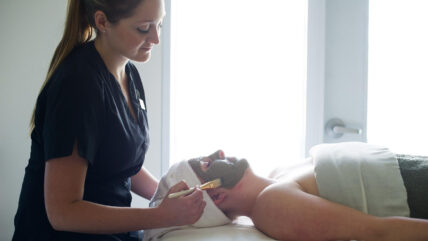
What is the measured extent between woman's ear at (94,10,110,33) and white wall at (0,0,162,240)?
67 cm

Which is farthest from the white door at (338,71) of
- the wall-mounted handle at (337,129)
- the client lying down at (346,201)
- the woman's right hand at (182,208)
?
the woman's right hand at (182,208)

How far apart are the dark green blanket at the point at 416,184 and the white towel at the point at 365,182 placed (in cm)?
2

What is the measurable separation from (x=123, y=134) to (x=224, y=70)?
2.80ft

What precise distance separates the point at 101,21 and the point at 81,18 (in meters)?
0.10

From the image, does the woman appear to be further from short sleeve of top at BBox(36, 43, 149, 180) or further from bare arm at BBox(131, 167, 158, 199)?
bare arm at BBox(131, 167, 158, 199)

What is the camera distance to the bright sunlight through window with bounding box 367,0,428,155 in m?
1.64

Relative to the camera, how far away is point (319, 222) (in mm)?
959

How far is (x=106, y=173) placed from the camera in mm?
1008

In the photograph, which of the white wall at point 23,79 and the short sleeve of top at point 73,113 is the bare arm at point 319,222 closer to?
the short sleeve of top at point 73,113

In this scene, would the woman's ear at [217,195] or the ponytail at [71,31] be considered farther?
the woman's ear at [217,195]

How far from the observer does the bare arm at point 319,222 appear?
91cm

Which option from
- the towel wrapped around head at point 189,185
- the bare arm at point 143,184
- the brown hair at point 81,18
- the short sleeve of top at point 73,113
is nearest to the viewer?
the short sleeve of top at point 73,113

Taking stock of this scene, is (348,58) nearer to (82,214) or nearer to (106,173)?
(106,173)

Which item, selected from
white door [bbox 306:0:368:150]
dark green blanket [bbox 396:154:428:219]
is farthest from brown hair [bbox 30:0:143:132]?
white door [bbox 306:0:368:150]
